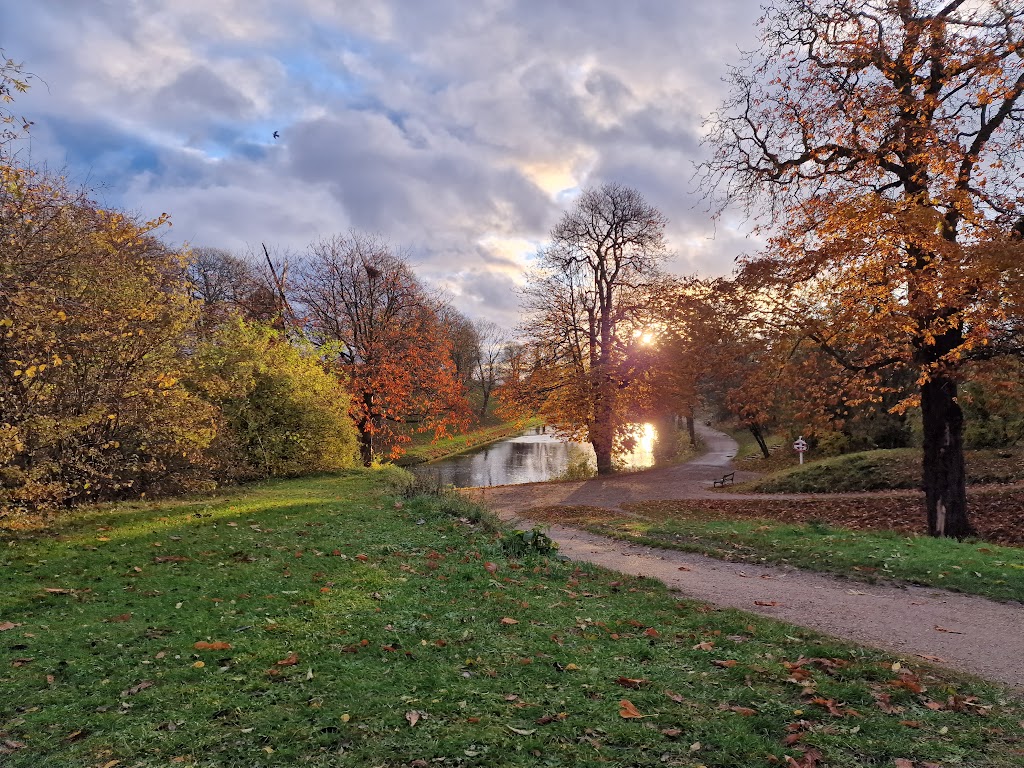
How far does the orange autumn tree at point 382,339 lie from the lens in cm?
2722

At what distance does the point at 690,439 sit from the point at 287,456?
122ft

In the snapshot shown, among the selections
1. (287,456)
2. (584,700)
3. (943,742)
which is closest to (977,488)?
(943,742)

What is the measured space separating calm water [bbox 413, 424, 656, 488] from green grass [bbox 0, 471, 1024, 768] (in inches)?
769

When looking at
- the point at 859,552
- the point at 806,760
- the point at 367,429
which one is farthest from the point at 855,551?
the point at 367,429

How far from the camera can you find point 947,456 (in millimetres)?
11453

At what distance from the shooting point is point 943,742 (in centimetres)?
366

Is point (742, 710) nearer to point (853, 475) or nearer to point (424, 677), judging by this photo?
point (424, 677)

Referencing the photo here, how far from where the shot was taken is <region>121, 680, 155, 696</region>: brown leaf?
4.06 metres

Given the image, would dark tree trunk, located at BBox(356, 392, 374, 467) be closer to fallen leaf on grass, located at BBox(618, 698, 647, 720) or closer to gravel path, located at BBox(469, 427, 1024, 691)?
gravel path, located at BBox(469, 427, 1024, 691)

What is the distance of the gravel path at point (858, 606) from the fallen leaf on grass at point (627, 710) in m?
3.12

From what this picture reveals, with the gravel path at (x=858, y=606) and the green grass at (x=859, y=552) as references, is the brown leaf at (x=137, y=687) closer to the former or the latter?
the gravel path at (x=858, y=606)

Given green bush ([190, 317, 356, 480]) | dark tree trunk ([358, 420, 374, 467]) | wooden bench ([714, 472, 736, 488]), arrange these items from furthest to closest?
dark tree trunk ([358, 420, 374, 467]), wooden bench ([714, 472, 736, 488]), green bush ([190, 317, 356, 480])

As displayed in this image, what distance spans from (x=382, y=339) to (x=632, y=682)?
81.9ft

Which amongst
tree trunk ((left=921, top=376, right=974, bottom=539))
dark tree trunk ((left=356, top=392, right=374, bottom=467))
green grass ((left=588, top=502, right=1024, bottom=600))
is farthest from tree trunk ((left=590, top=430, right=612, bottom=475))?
tree trunk ((left=921, top=376, right=974, bottom=539))
